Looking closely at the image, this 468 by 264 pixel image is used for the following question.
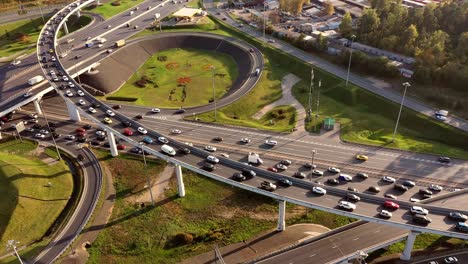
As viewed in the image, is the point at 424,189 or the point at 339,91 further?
the point at 339,91

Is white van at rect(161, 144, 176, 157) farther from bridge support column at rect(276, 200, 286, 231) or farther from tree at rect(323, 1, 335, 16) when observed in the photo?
tree at rect(323, 1, 335, 16)

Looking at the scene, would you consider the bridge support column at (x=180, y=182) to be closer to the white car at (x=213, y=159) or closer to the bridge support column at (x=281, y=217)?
the white car at (x=213, y=159)

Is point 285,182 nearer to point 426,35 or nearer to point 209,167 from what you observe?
point 209,167

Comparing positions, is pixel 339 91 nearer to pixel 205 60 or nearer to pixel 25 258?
pixel 205 60

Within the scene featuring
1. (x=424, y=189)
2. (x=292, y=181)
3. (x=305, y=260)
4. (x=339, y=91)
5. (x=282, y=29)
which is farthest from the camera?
(x=282, y=29)

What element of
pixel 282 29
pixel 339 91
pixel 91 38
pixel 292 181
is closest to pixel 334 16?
pixel 282 29

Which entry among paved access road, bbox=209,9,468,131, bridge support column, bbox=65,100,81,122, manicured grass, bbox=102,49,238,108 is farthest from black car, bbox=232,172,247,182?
paved access road, bbox=209,9,468,131

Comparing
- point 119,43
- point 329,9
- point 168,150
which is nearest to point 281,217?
point 168,150
